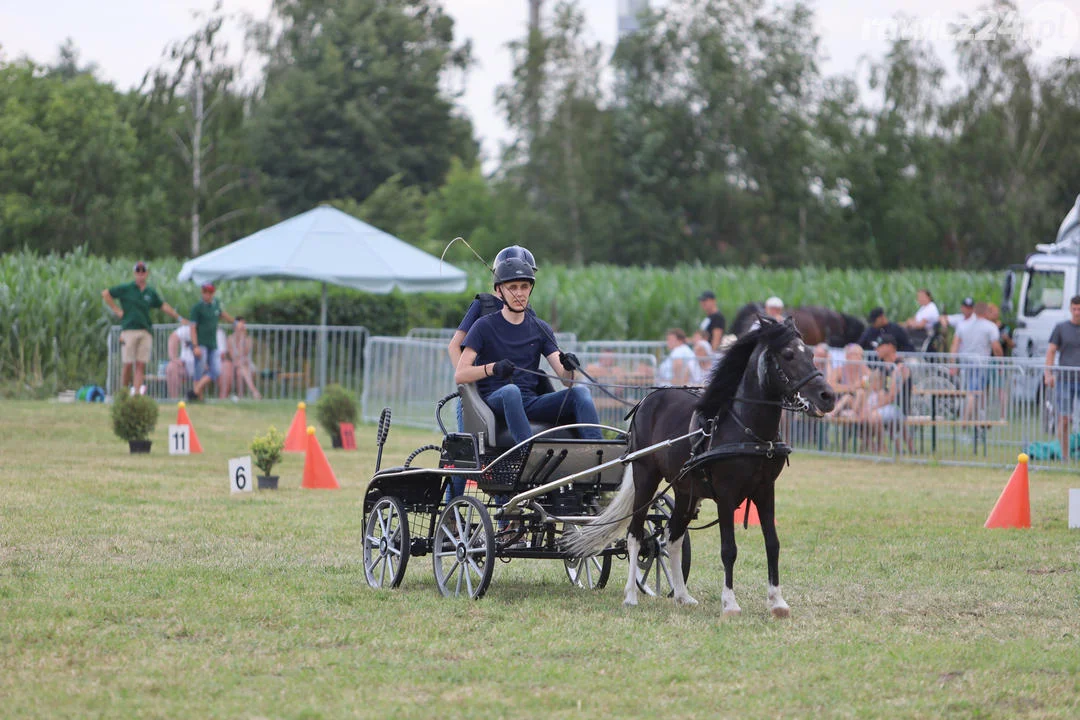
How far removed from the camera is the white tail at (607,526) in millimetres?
8047

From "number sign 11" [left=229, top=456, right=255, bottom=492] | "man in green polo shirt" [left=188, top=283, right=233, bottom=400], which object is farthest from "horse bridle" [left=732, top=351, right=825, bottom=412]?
"man in green polo shirt" [left=188, top=283, right=233, bottom=400]

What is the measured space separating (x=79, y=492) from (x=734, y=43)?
48780mm

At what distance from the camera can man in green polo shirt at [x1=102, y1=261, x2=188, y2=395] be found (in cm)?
2206

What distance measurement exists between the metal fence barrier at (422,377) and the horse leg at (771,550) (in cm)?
1164

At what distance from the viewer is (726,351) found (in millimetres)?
7910

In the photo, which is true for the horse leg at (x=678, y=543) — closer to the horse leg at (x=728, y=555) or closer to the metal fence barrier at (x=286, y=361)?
the horse leg at (x=728, y=555)

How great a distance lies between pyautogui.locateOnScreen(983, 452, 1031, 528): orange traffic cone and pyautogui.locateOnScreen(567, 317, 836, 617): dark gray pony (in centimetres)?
461

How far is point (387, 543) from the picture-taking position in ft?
28.5

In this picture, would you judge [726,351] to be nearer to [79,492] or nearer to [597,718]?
[597,718]

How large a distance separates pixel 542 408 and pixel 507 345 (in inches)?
17.0

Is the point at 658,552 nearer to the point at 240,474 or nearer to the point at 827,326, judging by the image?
the point at 240,474

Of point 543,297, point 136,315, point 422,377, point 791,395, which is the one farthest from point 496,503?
point 543,297

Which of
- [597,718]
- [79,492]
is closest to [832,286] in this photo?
[79,492]

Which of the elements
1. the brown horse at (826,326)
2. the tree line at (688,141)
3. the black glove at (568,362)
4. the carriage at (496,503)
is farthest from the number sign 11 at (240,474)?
the tree line at (688,141)
